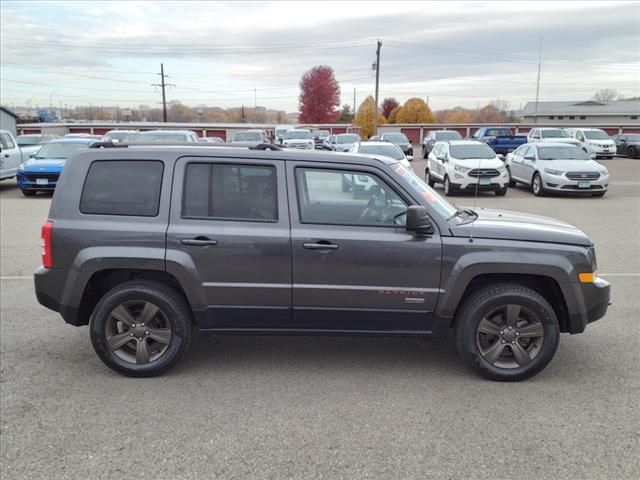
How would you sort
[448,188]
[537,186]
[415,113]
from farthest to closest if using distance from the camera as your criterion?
[415,113] < [537,186] < [448,188]

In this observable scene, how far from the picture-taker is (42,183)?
16.2 m

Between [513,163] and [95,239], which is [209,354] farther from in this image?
[513,163]

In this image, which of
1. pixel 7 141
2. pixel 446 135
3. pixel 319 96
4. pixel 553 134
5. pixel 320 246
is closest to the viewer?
pixel 320 246

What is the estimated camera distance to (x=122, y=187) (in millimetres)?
4258

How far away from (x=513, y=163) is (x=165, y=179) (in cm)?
1730

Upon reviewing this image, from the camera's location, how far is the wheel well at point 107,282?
4.29m

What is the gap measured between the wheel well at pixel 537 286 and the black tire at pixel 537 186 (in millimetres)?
13520

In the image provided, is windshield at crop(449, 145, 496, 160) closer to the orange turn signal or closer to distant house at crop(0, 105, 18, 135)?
the orange turn signal

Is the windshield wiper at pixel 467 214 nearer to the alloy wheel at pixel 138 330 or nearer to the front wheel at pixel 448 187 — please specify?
the alloy wheel at pixel 138 330

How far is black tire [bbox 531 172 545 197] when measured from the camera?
55.1ft

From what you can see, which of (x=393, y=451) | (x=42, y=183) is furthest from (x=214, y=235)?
(x=42, y=183)

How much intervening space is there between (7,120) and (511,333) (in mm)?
62644

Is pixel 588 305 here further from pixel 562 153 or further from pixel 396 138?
pixel 396 138

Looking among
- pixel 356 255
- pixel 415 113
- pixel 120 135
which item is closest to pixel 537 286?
pixel 356 255
